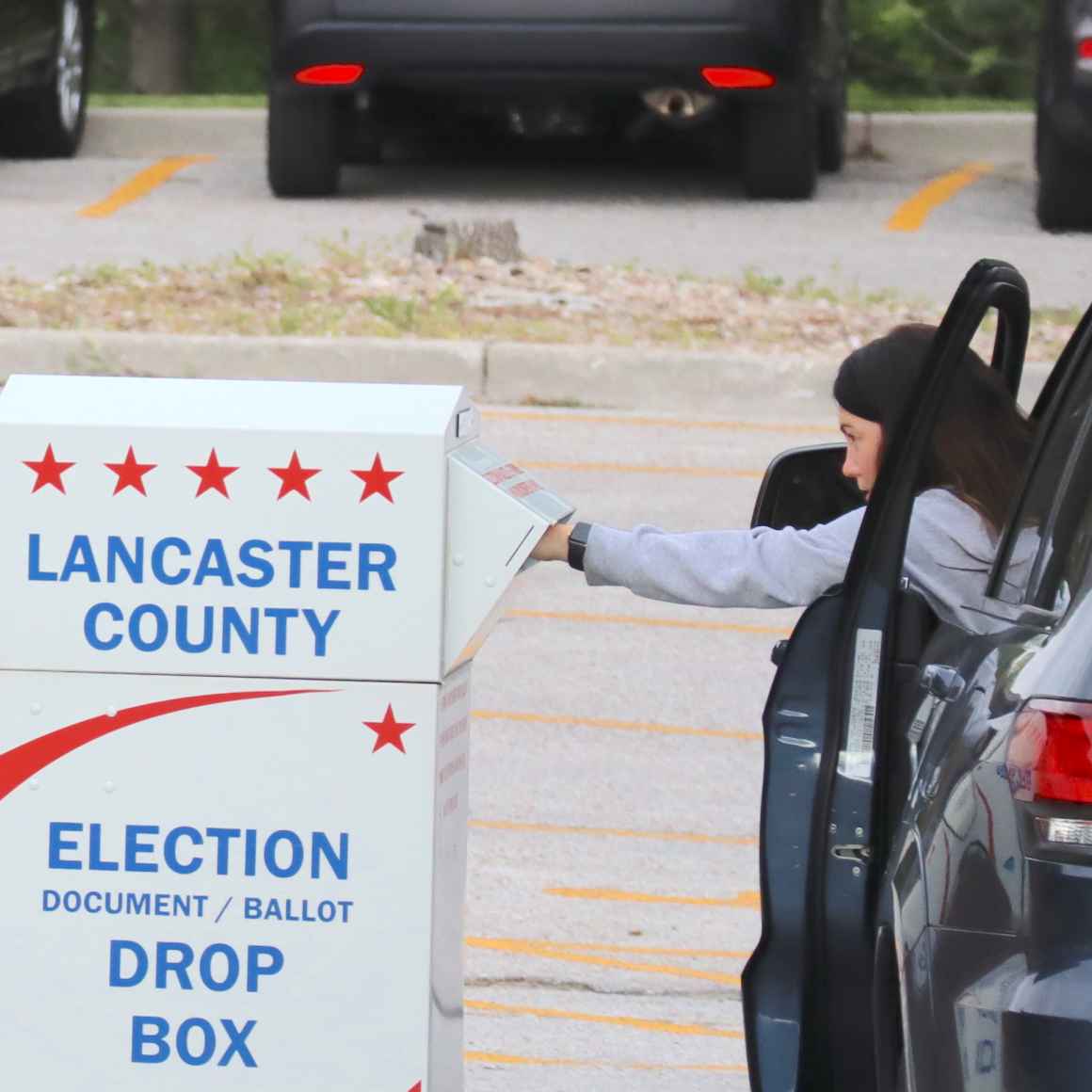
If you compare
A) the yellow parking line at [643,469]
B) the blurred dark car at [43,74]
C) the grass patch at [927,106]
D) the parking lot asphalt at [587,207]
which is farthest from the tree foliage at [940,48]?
the yellow parking line at [643,469]

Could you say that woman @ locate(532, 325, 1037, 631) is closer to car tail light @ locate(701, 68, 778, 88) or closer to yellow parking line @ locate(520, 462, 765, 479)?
yellow parking line @ locate(520, 462, 765, 479)

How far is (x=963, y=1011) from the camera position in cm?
265

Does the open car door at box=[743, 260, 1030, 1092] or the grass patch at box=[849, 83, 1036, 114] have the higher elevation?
the open car door at box=[743, 260, 1030, 1092]

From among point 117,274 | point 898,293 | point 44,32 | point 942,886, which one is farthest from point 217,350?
point 942,886

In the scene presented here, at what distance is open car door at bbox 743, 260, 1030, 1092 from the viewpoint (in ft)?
10.6

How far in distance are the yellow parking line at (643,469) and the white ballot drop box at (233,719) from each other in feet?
18.8

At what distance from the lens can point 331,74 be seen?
41.9 feet

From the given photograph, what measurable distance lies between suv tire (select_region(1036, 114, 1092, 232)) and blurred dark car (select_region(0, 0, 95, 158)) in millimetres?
5661

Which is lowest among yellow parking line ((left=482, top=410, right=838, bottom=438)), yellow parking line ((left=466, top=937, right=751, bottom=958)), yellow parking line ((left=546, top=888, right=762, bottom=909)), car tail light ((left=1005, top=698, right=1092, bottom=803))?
yellow parking line ((left=482, top=410, right=838, bottom=438))

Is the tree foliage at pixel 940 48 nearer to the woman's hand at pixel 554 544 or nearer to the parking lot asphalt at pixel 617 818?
the parking lot asphalt at pixel 617 818

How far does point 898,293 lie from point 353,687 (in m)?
8.88

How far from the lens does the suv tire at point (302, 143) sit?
13.4 metres

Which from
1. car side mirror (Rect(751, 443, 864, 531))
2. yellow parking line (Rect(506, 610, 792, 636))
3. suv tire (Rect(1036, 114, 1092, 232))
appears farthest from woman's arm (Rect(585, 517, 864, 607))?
suv tire (Rect(1036, 114, 1092, 232))

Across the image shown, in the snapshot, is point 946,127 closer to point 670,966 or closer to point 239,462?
point 670,966
